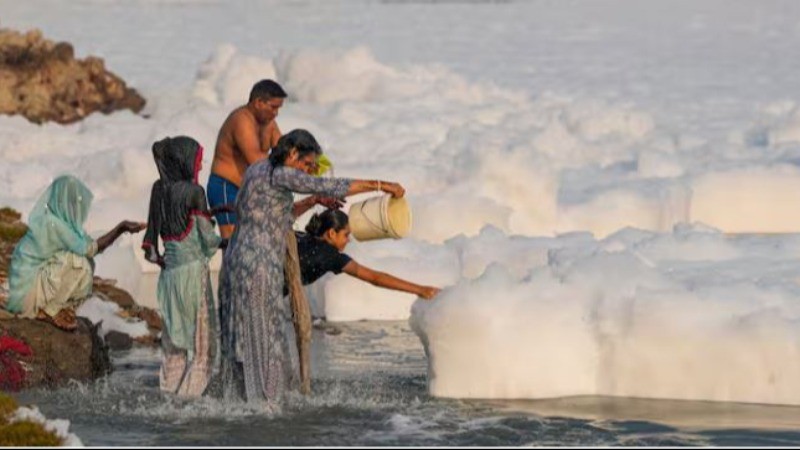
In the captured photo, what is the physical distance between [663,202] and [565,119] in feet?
18.7

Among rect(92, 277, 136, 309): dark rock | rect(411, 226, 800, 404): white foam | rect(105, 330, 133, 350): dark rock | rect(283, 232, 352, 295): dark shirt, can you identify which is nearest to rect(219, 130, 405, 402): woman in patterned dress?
rect(283, 232, 352, 295): dark shirt

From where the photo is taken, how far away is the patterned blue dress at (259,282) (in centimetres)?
988

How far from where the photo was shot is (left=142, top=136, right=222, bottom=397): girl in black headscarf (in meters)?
10.3

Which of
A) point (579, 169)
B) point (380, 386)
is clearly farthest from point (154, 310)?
point (579, 169)

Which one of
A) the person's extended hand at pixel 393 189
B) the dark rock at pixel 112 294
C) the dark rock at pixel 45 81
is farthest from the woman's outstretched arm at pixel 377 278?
the dark rock at pixel 45 81

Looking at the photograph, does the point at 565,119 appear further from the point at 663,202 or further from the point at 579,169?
the point at 663,202

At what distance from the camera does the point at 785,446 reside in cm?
940

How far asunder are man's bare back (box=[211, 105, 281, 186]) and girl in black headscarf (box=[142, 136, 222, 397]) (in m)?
0.50

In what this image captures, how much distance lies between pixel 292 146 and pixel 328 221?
0.64 meters

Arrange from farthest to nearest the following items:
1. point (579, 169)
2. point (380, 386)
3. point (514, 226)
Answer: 1. point (579, 169)
2. point (514, 226)
3. point (380, 386)

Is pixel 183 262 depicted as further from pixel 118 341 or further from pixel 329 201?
pixel 118 341

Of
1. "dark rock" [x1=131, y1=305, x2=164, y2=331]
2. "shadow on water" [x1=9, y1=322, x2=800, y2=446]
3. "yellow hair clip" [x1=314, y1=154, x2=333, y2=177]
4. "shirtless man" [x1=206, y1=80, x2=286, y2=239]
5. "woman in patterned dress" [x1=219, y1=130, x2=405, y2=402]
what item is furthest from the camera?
"dark rock" [x1=131, y1=305, x2=164, y2=331]

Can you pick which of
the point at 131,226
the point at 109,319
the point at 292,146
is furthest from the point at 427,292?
the point at 109,319

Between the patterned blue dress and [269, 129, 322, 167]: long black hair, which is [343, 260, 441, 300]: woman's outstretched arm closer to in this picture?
the patterned blue dress
